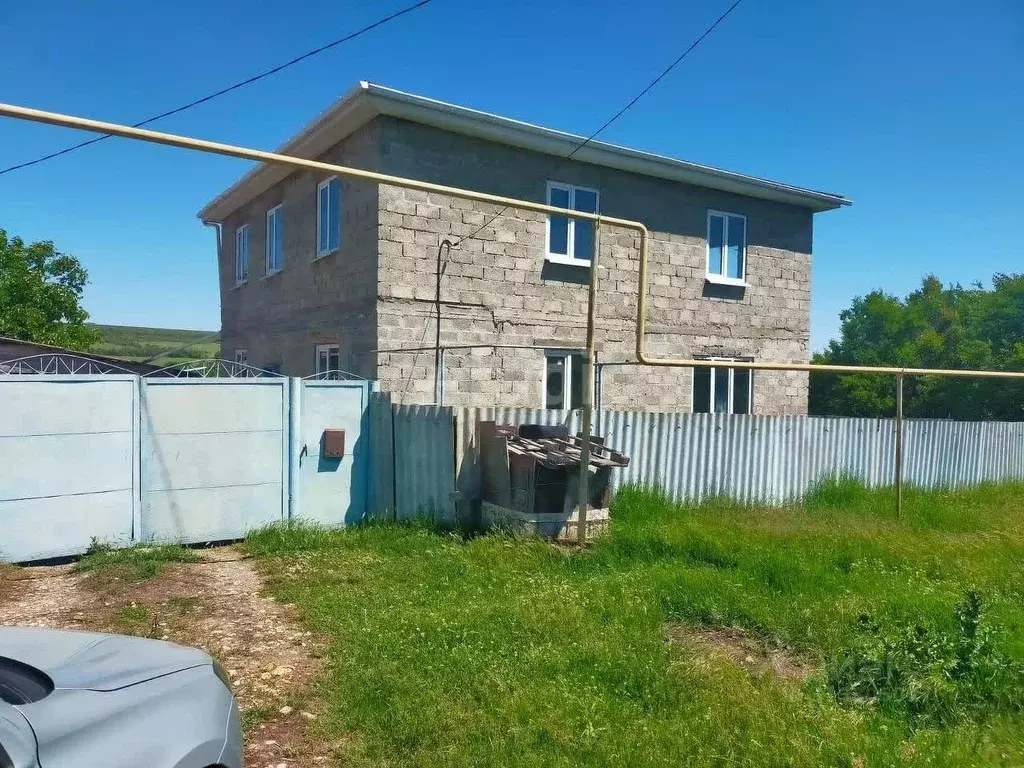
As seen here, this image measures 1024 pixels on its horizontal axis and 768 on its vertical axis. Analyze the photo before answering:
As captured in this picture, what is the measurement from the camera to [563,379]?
1141cm

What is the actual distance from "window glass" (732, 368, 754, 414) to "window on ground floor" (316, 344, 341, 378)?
7.11 m

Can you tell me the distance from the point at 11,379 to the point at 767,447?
342 inches

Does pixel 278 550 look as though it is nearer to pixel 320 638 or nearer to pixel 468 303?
pixel 320 638

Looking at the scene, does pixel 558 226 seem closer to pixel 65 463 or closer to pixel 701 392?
pixel 701 392

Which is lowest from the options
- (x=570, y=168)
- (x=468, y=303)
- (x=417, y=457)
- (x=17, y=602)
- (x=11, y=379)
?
(x=17, y=602)

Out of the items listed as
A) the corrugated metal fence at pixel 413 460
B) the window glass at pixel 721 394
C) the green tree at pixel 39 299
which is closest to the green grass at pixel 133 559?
the corrugated metal fence at pixel 413 460

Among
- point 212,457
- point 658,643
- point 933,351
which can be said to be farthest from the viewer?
point 933,351

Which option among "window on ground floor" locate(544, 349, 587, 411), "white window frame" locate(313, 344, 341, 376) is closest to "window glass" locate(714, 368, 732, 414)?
"window on ground floor" locate(544, 349, 587, 411)

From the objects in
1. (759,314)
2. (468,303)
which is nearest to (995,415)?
(759,314)

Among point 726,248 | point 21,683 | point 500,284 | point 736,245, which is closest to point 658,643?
point 21,683

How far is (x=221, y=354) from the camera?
1705cm

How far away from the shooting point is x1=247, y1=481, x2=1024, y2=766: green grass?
11.7 feet

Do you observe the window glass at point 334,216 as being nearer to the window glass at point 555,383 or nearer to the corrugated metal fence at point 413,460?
the corrugated metal fence at point 413,460

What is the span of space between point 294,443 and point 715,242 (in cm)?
839
